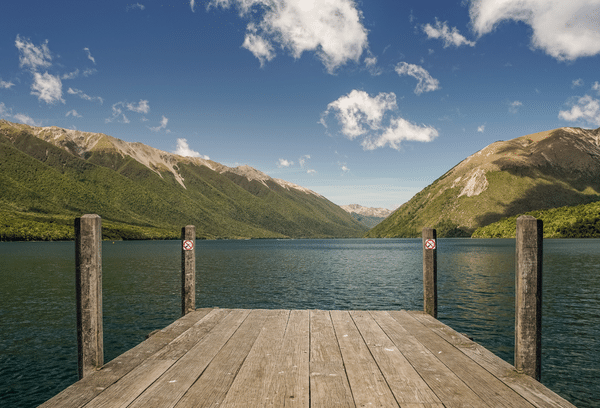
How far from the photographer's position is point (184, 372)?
5371 millimetres

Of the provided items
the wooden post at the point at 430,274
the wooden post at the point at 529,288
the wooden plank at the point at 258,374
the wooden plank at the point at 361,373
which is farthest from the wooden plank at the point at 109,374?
the wooden post at the point at 430,274

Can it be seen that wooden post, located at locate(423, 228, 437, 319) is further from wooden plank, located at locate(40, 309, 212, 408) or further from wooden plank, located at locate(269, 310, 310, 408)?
wooden plank, located at locate(40, 309, 212, 408)

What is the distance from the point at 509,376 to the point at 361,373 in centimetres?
213

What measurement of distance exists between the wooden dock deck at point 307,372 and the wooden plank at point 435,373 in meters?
0.01

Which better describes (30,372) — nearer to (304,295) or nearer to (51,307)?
(51,307)

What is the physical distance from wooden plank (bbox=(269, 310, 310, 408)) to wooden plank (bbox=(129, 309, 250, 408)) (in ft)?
3.82

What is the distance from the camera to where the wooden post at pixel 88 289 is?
5918mm

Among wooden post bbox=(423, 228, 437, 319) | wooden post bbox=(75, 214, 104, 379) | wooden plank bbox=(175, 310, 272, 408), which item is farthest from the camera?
wooden post bbox=(423, 228, 437, 319)

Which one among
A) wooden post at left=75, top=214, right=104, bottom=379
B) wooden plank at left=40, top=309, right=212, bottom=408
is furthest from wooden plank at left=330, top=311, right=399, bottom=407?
wooden post at left=75, top=214, right=104, bottom=379

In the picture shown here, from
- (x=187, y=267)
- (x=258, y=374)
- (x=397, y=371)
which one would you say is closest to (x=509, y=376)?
(x=397, y=371)

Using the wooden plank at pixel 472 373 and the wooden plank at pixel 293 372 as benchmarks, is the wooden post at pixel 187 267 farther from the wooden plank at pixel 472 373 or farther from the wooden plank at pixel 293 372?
the wooden plank at pixel 472 373

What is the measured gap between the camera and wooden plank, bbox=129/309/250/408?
444cm

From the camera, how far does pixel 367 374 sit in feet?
17.3

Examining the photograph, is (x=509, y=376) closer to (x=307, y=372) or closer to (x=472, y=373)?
(x=472, y=373)
